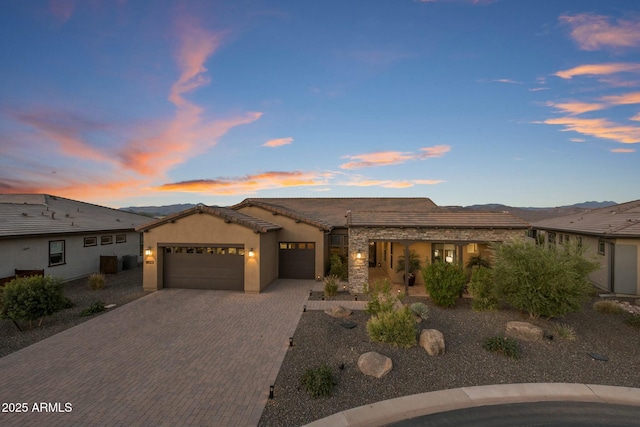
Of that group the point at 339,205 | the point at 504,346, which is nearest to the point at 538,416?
the point at 504,346

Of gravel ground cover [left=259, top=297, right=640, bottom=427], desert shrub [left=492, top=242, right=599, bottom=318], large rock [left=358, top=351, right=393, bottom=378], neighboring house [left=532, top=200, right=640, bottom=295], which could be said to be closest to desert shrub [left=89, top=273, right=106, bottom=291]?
gravel ground cover [left=259, top=297, right=640, bottom=427]

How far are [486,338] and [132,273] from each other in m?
21.4

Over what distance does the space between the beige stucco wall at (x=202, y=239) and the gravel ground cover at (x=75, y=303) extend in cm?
140

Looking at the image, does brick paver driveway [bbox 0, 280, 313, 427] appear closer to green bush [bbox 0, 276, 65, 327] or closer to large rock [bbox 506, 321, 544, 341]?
green bush [bbox 0, 276, 65, 327]

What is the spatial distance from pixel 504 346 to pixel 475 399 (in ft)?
8.67

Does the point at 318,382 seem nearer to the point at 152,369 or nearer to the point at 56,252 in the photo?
the point at 152,369

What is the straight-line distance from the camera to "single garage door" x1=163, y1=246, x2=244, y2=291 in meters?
15.2

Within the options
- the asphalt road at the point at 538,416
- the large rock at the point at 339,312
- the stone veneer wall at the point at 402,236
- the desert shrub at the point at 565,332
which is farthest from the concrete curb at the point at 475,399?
the stone veneer wall at the point at 402,236

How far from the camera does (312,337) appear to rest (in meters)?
9.03

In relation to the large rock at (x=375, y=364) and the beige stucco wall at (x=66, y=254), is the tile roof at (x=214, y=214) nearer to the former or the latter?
the beige stucco wall at (x=66, y=254)

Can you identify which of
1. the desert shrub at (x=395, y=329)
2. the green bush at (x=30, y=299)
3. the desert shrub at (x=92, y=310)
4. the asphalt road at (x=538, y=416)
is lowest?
the asphalt road at (x=538, y=416)

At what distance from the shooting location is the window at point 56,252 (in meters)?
16.0

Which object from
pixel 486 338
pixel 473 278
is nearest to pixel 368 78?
pixel 473 278

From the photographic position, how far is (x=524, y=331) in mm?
8836
